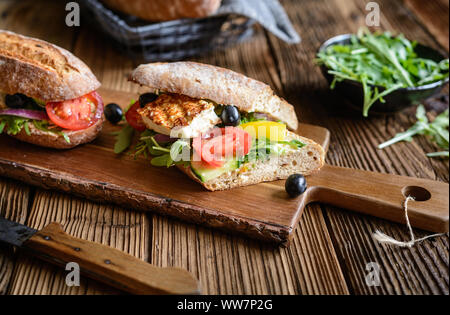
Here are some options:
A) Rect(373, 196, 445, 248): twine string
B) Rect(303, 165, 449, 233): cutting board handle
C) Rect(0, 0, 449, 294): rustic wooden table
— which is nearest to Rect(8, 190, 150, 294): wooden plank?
Rect(0, 0, 449, 294): rustic wooden table

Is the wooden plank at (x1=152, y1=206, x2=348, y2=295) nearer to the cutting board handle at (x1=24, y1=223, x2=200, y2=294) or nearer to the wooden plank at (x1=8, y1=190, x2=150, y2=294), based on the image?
the wooden plank at (x1=8, y1=190, x2=150, y2=294)

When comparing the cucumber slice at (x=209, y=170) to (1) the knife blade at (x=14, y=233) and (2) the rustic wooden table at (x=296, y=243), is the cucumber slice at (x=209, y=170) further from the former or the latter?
(1) the knife blade at (x=14, y=233)

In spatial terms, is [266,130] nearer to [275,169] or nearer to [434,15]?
[275,169]

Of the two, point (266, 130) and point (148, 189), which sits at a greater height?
point (266, 130)

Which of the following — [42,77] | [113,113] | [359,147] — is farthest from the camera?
[359,147]

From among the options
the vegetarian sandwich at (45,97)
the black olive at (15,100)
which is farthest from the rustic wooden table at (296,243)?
the black olive at (15,100)

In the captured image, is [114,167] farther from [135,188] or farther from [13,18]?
[13,18]

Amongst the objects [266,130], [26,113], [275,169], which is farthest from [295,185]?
[26,113]
